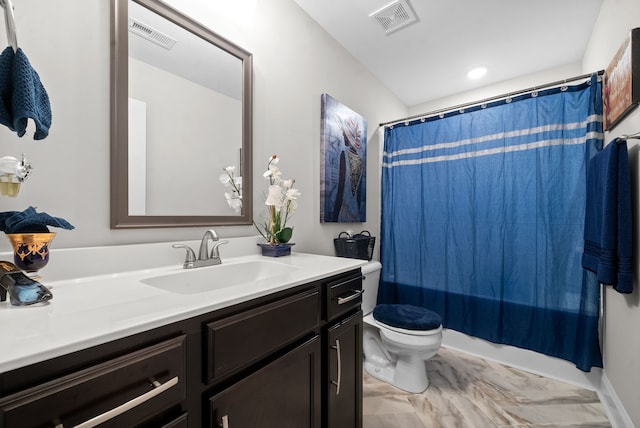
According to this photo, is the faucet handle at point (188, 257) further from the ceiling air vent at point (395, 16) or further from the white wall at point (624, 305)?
the white wall at point (624, 305)

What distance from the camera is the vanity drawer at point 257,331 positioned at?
2.17ft

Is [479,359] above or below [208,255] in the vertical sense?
below

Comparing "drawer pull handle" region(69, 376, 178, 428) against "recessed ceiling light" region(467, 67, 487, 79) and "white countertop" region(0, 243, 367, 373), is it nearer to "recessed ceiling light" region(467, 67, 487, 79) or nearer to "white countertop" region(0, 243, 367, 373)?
"white countertop" region(0, 243, 367, 373)

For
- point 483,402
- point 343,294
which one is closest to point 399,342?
point 483,402

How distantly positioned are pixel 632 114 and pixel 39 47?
8.00 feet

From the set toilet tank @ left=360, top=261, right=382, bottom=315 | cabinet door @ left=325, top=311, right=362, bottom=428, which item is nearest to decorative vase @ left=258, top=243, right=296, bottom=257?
cabinet door @ left=325, top=311, right=362, bottom=428

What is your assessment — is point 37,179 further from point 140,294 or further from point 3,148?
point 140,294

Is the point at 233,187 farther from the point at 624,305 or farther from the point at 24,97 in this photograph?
the point at 624,305

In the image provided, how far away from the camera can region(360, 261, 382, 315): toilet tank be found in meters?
1.94

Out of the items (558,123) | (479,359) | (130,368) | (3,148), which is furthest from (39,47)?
(479,359)

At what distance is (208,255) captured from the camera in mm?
1169

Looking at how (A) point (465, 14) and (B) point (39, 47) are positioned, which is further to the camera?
(A) point (465, 14)

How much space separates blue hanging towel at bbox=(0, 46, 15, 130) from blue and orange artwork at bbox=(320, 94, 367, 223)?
1482 mm

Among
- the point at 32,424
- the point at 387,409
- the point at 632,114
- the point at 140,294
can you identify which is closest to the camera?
the point at 32,424
